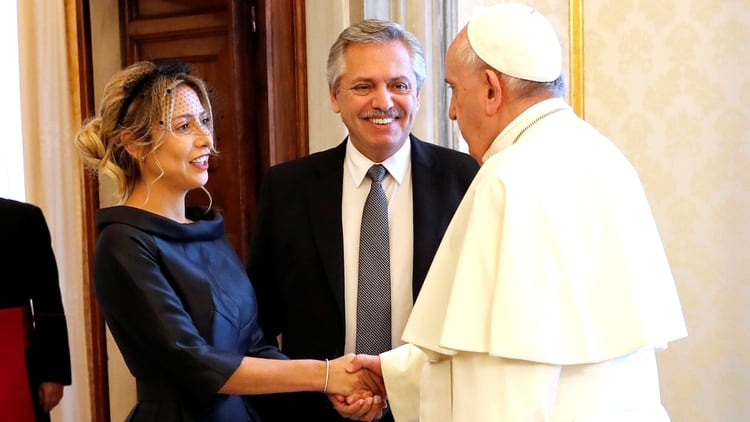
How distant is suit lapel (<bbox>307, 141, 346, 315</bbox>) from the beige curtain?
88.7 inches

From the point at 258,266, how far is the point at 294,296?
6.9 inches

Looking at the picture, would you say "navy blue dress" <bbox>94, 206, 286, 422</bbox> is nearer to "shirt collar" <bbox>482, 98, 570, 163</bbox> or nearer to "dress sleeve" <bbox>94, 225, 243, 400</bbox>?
"dress sleeve" <bbox>94, 225, 243, 400</bbox>

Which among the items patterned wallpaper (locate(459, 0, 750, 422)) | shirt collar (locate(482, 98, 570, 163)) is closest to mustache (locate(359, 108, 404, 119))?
shirt collar (locate(482, 98, 570, 163))

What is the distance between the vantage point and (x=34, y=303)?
11.4 feet

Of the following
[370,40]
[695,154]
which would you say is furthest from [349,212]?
[695,154]

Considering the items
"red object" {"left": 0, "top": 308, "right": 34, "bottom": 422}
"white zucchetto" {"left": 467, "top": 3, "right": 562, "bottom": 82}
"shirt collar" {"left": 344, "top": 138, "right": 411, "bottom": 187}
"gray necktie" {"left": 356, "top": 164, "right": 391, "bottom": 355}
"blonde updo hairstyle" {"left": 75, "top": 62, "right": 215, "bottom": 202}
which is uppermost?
"white zucchetto" {"left": 467, "top": 3, "right": 562, "bottom": 82}

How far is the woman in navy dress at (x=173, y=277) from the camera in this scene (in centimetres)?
223

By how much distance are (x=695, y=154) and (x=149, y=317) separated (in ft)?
→ 8.19

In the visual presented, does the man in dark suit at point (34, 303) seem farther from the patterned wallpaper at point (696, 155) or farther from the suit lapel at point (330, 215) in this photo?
the patterned wallpaper at point (696, 155)

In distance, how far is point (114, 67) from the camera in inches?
189

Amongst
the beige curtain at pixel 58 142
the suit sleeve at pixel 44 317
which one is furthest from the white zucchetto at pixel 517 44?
the beige curtain at pixel 58 142

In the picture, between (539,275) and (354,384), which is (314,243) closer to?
(354,384)

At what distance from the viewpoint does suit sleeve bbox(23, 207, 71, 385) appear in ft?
11.4

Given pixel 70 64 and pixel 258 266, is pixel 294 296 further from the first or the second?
pixel 70 64
